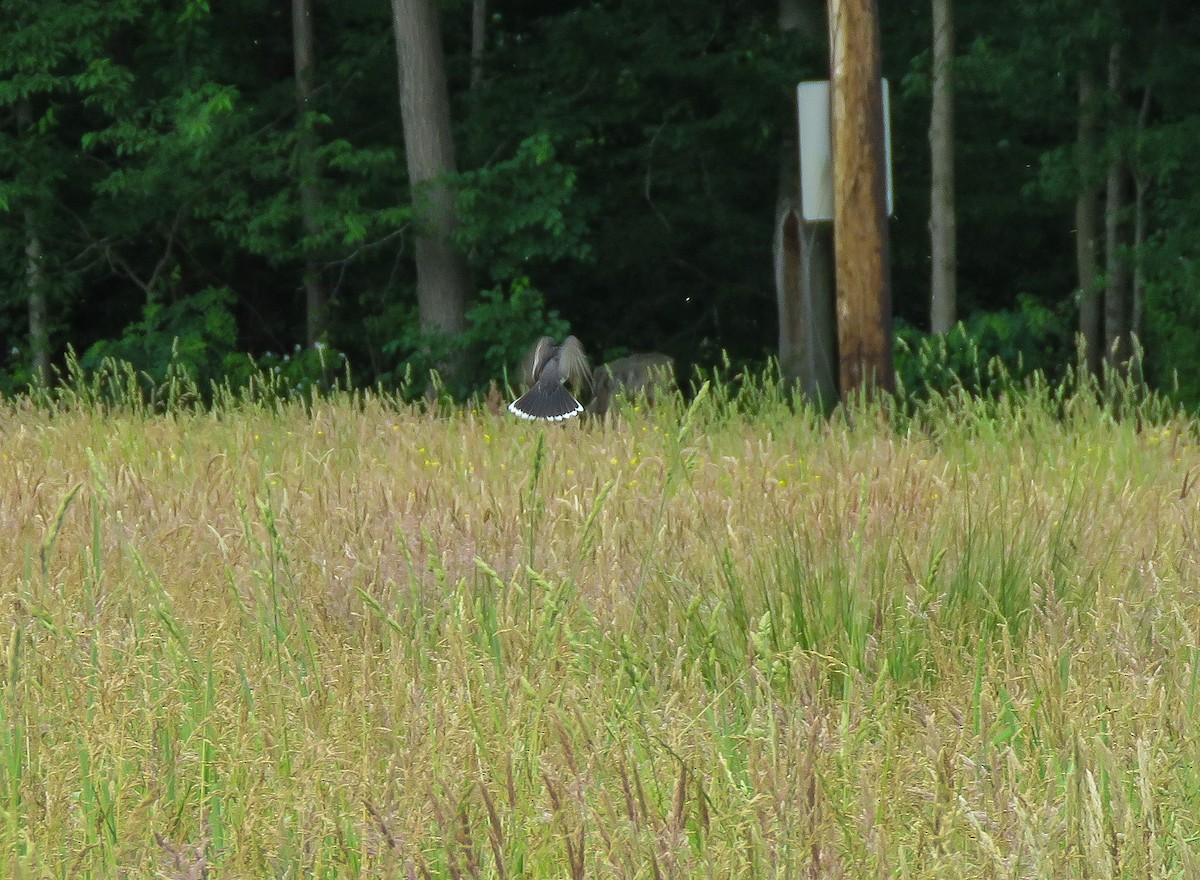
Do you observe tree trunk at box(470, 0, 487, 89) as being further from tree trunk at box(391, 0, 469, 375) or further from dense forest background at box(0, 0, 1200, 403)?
tree trunk at box(391, 0, 469, 375)

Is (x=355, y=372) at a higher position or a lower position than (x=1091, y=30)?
lower

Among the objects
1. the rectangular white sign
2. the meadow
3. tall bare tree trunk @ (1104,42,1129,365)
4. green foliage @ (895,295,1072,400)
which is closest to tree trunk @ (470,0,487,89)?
green foliage @ (895,295,1072,400)

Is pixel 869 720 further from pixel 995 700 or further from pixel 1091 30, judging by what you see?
pixel 1091 30

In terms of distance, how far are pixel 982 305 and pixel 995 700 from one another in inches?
748

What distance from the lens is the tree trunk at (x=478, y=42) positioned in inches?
707

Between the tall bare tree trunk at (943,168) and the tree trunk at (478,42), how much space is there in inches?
201

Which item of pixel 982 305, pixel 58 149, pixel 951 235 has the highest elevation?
pixel 58 149

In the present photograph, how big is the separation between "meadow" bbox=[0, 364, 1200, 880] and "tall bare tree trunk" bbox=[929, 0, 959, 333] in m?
9.97

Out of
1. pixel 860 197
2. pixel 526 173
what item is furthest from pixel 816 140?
pixel 526 173

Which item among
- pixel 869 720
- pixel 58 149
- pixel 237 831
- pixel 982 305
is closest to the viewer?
pixel 237 831

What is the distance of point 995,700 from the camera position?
3.31m

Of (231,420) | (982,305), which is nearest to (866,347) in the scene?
(231,420)

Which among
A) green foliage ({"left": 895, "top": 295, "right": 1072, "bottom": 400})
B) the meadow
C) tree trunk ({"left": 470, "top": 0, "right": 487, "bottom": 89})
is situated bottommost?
green foliage ({"left": 895, "top": 295, "right": 1072, "bottom": 400})

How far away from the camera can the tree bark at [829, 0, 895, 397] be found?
8516 mm
